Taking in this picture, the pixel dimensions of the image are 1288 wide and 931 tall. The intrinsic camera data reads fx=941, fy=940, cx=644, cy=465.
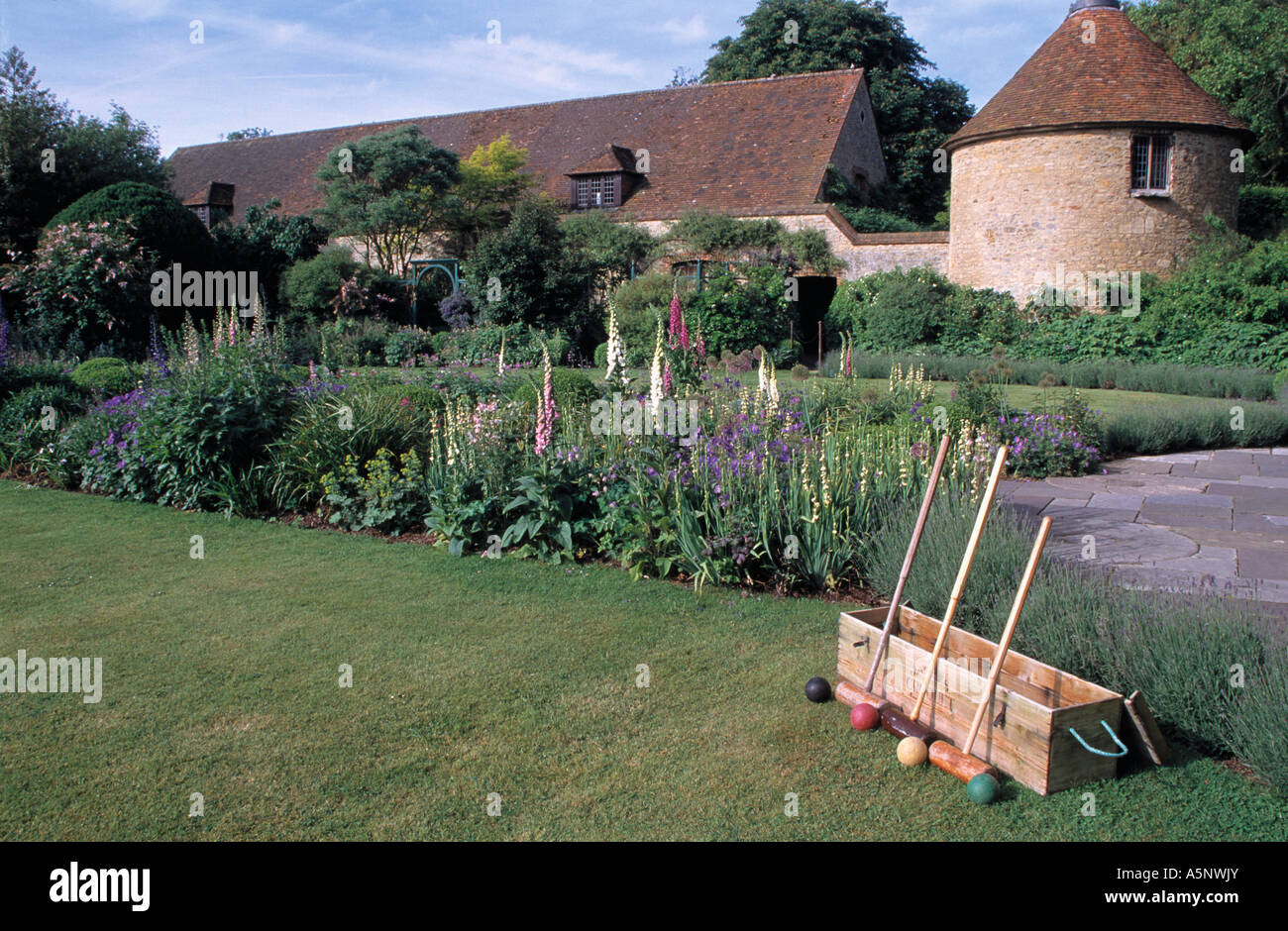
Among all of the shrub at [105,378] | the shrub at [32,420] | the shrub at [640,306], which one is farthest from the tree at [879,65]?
the shrub at [32,420]

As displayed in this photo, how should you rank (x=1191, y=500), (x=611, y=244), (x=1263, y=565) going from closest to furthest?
(x=1263, y=565), (x=1191, y=500), (x=611, y=244)

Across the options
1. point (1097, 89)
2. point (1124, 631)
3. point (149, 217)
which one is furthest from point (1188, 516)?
point (149, 217)

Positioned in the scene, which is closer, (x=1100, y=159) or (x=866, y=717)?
(x=866, y=717)

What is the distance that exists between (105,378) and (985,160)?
20972 mm

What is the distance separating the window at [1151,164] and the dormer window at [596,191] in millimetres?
14219

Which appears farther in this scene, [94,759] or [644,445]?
[644,445]

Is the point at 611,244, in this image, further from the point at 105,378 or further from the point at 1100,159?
the point at 105,378

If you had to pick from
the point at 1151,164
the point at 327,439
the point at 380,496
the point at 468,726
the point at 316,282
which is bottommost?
the point at 468,726

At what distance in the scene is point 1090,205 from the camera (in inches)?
898

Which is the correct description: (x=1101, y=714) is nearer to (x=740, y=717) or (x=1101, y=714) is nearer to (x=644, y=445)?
(x=740, y=717)

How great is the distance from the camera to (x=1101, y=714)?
3506 millimetres

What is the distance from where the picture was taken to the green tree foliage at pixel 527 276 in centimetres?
2394

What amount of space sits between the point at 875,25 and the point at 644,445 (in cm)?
3502
